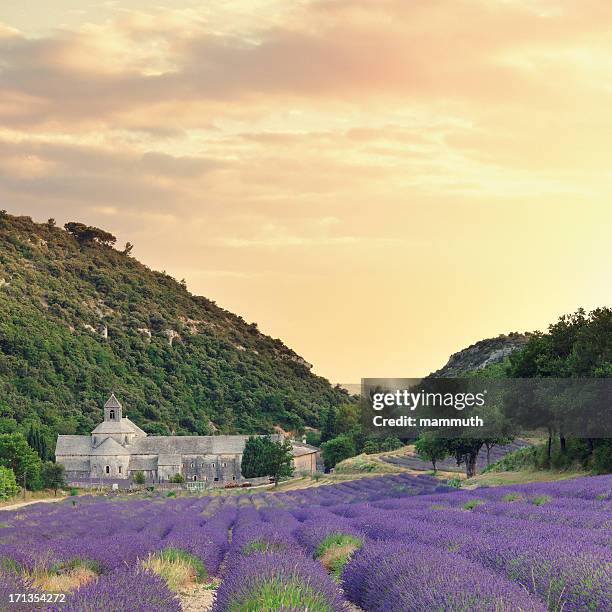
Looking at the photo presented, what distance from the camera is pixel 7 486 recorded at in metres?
53.9

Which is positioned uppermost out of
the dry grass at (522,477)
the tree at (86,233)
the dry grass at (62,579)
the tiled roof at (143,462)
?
the tree at (86,233)

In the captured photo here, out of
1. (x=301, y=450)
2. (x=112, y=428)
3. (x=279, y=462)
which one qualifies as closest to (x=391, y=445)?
(x=301, y=450)

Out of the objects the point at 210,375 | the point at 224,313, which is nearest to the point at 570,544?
the point at 210,375

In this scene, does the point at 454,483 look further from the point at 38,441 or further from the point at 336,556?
the point at 38,441

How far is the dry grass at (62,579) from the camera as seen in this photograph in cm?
904

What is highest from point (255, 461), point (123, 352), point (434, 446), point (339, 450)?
point (123, 352)

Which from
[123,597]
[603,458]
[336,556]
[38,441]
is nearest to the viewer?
[123,597]

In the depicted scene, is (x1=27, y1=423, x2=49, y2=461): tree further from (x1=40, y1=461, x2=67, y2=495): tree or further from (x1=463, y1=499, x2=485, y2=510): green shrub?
(x1=463, y1=499, x2=485, y2=510): green shrub

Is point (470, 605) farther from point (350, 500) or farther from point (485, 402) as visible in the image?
point (485, 402)

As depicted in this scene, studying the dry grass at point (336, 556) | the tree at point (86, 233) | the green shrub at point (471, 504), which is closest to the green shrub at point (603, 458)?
the green shrub at point (471, 504)

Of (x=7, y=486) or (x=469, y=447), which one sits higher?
(x=469, y=447)

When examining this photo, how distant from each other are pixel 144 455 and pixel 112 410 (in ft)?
23.3

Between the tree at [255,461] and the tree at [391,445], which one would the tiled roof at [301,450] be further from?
the tree at [255,461]

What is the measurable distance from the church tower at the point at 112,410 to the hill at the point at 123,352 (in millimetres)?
6693
